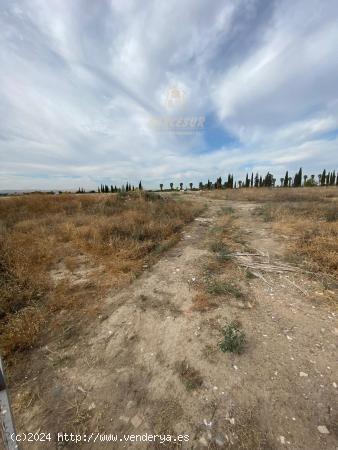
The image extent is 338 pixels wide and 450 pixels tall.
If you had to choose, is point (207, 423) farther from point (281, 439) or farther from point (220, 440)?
point (281, 439)

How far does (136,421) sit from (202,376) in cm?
75

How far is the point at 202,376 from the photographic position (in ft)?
7.13

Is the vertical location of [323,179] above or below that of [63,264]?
above

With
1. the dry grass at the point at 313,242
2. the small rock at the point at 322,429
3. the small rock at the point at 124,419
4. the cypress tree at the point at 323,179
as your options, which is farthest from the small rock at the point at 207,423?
the cypress tree at the point at 323,179

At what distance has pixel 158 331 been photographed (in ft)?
9.36

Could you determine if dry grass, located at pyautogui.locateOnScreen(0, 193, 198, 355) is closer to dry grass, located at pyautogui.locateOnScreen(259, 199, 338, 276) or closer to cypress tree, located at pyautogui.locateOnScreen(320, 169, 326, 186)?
dry grass, located at pyautogui.locateOnScreen(259, 199, 338, 276)

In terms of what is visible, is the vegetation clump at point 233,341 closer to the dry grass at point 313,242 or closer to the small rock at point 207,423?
the small rock at point 207,423

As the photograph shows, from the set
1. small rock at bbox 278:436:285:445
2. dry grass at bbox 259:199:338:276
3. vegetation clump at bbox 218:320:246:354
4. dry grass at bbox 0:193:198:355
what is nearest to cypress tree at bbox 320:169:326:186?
Result: dry grass at bbox 259:199:338:276

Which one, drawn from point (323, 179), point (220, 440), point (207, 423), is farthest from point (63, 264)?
point (323, 179)

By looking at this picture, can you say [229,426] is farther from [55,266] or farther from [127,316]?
[55,266]

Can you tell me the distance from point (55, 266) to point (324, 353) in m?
5.23


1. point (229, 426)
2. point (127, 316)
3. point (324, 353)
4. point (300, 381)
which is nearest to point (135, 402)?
point (229, 426)

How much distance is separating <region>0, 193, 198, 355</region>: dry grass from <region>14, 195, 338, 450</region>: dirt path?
66 centimetres

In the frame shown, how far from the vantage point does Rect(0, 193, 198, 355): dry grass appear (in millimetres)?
3221
